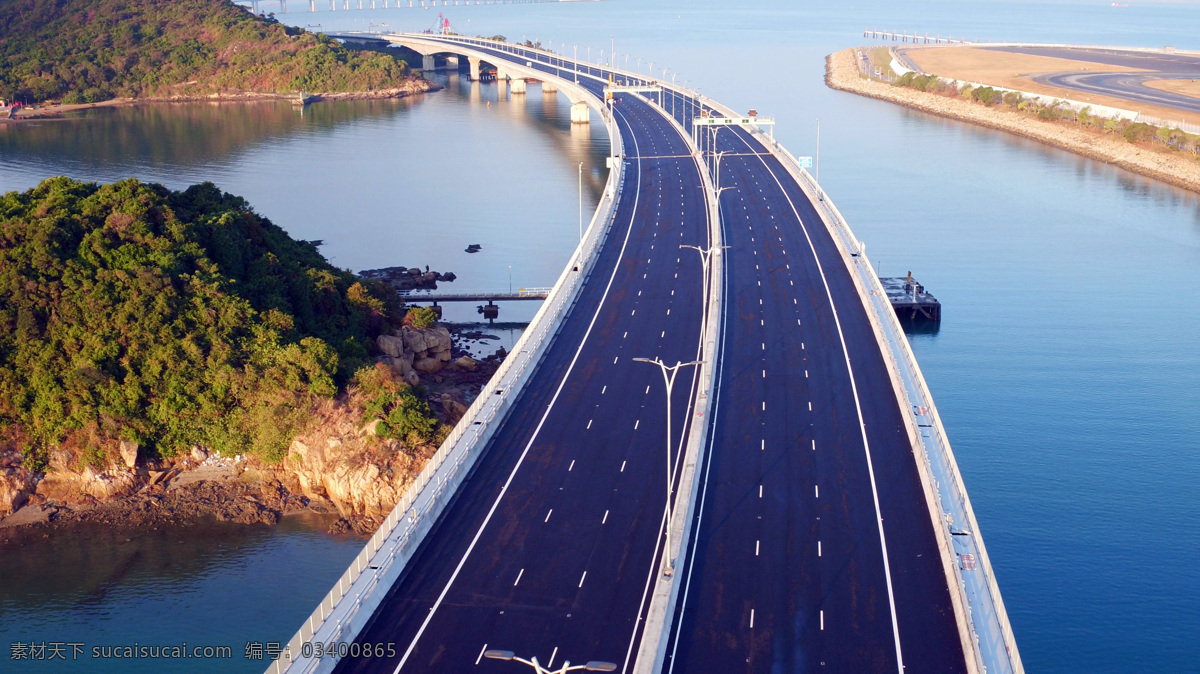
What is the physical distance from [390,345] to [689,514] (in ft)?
104

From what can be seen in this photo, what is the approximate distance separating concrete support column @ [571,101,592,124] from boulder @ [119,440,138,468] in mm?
132288

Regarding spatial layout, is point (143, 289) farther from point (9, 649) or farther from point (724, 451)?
point (724, 451)

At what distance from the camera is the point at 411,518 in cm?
4575

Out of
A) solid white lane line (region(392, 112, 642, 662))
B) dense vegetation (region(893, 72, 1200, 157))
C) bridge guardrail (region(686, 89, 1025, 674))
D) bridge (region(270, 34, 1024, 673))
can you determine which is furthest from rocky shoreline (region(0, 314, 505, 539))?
dense vegetation (region(893, 72, 1200, 157))

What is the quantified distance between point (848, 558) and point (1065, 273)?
6253 centimetres

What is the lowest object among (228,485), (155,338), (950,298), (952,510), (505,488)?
(228,485)

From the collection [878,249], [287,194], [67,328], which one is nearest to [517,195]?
[287,194]

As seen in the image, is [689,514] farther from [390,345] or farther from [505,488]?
[390,345]

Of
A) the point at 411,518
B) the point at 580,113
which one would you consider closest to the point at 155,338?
the point at 411,518

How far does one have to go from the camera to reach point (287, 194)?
131m

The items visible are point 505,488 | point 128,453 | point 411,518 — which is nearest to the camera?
point 411,518

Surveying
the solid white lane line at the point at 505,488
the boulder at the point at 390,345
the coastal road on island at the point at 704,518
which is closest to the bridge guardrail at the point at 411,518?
the coastal road on island at the point at 704,518

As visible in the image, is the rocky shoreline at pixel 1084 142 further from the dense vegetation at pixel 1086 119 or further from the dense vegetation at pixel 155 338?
the dense vegetation at pixel 155 338

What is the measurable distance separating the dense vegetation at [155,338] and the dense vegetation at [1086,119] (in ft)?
383
